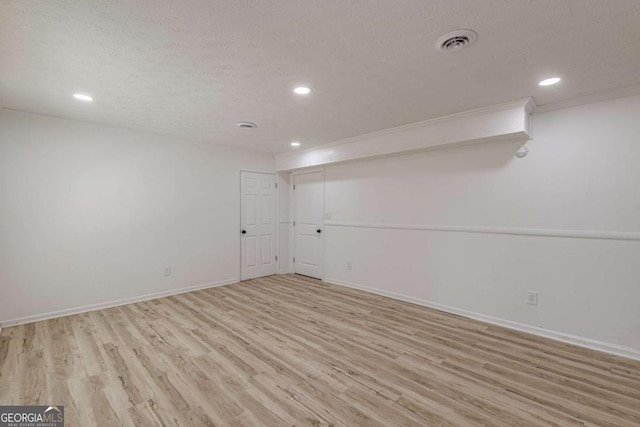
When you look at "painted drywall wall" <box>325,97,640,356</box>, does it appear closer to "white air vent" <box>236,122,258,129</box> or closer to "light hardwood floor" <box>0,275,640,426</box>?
"light hardwood floor" <box>0,275,640,426</box>

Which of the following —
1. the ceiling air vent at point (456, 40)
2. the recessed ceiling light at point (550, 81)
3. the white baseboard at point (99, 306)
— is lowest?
the white baseboard at point (99, 306)

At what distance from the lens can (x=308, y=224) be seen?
218 inches

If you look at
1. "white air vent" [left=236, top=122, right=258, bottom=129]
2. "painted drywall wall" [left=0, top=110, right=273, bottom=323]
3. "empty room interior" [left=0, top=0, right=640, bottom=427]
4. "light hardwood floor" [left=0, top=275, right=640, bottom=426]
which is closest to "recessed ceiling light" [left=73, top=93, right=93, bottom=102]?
"empty room interior" [left=0, top=0, right=640, bottom=427]

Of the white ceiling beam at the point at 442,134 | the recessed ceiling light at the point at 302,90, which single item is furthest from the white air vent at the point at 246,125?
the white ceiling beam at the point at 442,134

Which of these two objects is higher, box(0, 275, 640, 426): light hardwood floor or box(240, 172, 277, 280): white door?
box(240, 172, 277, 280): white door

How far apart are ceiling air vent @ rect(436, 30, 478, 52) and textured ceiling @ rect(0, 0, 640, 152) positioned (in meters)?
0.04

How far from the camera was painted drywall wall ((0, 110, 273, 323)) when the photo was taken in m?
3.19

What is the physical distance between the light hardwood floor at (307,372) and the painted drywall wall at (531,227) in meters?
0.38

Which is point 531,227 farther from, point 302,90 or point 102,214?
point 102,214

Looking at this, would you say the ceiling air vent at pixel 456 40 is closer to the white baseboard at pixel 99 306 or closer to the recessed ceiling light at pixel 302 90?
the recessed ceiling light at pixel 302 90

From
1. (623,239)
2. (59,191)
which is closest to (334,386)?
(623,239)

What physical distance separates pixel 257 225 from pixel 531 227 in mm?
4307

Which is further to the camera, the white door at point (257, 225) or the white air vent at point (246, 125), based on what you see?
the white door at point (257, 225)

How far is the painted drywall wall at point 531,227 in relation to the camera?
2600 mm
